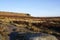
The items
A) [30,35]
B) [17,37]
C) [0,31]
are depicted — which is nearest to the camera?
[30,35]

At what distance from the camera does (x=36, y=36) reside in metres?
5.76

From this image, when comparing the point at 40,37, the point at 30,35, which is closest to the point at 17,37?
the point at 30,35

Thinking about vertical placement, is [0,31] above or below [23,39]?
below

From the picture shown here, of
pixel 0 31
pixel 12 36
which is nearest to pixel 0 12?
pixel 0 31

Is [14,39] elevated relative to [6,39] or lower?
elevated

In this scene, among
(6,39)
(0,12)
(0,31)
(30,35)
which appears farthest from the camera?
(0,12)

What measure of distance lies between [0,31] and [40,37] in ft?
29.2

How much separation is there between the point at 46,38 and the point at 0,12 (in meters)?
46.8

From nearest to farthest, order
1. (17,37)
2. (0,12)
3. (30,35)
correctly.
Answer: (30,35), (17,37), (0,12)

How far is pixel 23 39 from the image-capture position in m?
6.18

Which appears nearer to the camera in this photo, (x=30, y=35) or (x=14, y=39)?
(x=30, y=35)

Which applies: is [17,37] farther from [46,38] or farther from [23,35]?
[46,38]

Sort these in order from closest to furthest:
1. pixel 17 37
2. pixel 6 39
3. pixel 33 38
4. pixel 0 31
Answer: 1. pixel 33 38
2. pixel 17 37
3. pixel 6 39
4. pixel 0 31

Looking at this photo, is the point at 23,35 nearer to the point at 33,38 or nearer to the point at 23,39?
the point at 23,39
